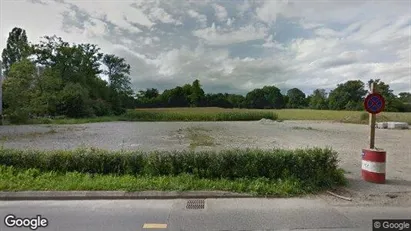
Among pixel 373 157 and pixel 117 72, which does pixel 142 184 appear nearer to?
pixel 373 157

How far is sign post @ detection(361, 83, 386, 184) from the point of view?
19.0 feet

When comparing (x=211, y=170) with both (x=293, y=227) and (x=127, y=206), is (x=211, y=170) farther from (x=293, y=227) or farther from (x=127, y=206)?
(x=293, y=227)

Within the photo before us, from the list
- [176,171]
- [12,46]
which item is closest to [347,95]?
[176,171]

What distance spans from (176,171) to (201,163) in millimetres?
597

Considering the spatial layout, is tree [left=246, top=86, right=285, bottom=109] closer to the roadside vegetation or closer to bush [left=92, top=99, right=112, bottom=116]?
bush [left=92, top=99, right=112, bottom=116]

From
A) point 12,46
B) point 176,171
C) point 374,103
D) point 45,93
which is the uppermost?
point 12,46

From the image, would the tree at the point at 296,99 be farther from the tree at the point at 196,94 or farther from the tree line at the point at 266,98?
the tree at the point at 196,94

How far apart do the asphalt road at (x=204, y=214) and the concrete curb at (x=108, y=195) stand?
16 cm

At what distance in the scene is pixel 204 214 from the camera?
4.20 meters

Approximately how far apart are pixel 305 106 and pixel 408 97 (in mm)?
28208

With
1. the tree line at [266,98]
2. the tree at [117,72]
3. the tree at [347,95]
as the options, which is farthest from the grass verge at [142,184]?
the tree at [347,95]

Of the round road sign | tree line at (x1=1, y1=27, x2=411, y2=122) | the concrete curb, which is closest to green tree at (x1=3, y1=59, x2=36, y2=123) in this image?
tree line at (x1=1, y1=27, x2=411, y2=122)

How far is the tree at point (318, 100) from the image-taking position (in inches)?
3247

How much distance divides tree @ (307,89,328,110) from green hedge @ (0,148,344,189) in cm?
8251
